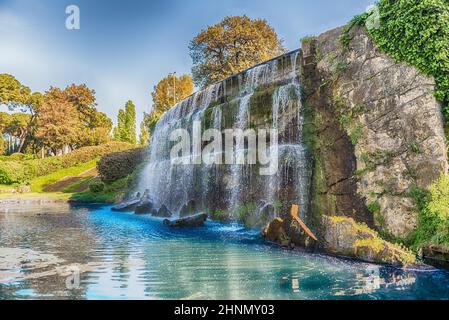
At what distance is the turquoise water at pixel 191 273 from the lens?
620cm

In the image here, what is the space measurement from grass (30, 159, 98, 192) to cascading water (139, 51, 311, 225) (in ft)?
72.1

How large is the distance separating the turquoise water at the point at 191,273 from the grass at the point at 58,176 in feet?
99.7

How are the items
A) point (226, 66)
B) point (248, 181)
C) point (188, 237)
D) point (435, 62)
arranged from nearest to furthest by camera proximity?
point (435, 62) → point (188, 237) → point (248, 181) → point (226, 66)

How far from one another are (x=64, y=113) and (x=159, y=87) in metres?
15.0

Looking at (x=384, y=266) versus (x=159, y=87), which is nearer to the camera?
(x=384, y=266)

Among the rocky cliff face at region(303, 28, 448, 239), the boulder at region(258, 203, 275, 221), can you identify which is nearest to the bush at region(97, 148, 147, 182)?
the boulder at region(258, 203, 275, 221)

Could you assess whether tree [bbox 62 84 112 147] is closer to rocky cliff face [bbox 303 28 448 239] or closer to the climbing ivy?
rocky cliff face [bbox 303 28 448 239]

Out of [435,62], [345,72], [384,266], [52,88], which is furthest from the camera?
[52,88]

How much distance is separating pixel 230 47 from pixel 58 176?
83.6 ft

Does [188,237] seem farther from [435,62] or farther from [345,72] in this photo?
[435,62]

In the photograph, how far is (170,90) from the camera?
5862 cm

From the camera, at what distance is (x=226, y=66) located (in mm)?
38469

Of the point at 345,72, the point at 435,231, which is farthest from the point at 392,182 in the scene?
the point at 345,72

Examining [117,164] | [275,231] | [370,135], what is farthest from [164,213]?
[117,164]
